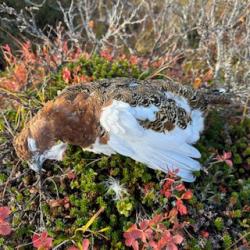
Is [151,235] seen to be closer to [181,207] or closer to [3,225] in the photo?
[181,207]

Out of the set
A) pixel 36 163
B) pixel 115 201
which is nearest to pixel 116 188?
pixel 115 201

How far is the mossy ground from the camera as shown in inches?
75.3

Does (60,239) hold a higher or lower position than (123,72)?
lower

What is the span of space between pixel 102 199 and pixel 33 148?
366 mm

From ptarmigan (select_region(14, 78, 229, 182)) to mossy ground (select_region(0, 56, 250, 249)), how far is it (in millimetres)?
82

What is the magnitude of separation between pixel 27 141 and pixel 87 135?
27 cm

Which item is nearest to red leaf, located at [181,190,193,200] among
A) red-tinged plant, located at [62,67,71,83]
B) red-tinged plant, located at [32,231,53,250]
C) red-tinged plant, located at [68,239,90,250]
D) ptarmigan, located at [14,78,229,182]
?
ptarmigan, located at [14,78,229,182]

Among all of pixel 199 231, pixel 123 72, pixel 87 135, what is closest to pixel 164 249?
pixel 199 231

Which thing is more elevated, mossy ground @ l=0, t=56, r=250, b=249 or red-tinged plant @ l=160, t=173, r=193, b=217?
red-tinged plant @ l=160, t=173, r=193, b=217

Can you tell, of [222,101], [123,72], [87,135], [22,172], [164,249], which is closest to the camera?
[164,249]

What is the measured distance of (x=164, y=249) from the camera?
180 centimetres

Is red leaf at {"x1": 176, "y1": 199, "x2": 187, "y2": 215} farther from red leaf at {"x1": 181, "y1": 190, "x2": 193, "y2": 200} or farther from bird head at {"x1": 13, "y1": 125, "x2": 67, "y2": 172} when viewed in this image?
bird head at {"x1": 13, "y1": 125, "x2": 67, "y2": 172}

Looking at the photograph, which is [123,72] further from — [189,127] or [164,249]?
[164,249]

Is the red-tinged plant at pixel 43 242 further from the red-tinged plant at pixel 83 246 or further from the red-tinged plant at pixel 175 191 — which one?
the red-tinged plant at pixel 175 191
